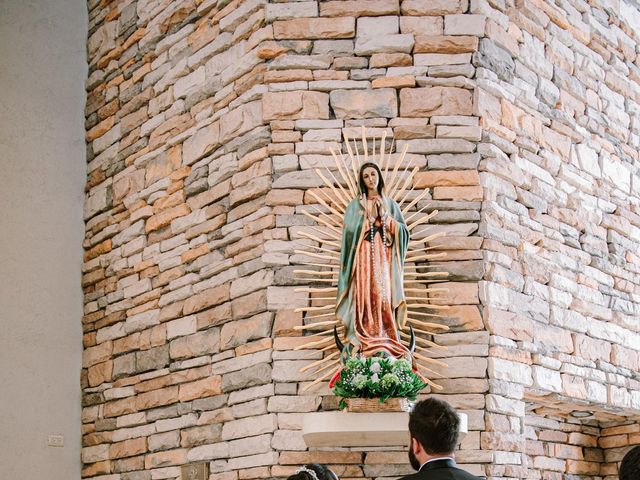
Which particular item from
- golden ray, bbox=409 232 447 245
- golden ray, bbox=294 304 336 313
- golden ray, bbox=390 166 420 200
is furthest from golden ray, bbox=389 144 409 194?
golden ray, bbox=294 304 336 313

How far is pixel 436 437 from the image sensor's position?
348 cm

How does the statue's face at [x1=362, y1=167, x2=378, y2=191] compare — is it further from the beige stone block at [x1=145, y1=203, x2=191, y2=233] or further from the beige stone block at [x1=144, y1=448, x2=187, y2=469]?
the beige stone block at [x1=144, y1=448, x2=187, y2=469]

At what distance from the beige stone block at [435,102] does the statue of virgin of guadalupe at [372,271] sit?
0.79 meters

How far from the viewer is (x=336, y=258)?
6441 millimetres

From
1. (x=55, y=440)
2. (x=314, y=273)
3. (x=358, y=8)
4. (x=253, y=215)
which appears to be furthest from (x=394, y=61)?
(x=55, y=440)

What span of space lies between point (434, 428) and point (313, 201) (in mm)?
3272

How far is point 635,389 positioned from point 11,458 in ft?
15.0

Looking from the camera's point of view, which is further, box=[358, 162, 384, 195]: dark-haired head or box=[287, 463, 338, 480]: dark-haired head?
box=[358, 162, 384, 195]: dark-haired head

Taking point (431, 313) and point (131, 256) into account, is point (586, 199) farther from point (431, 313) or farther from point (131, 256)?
point (131, 256)

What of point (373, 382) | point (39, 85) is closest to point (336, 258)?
point (373, 382)

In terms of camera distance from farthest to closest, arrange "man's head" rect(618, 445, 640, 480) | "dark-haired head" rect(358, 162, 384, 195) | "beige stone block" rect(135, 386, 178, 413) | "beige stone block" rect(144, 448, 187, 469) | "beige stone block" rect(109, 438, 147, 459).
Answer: "beige stone block" rect(109, 438, 147, 459)
"beige stone block" rect(135, 386, 178, 413)
"beige stone block" rect(144, 448, 187, 469)
"dark-haired head" rect(358, 162, 384, 195)
"man's head" rect(618, 445, 640, 480)

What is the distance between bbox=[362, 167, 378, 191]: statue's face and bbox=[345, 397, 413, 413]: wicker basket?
1.25 metres

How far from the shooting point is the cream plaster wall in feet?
25.7

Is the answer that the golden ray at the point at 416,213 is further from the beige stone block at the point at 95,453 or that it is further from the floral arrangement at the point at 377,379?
the beige stone block at the point at 95,453
